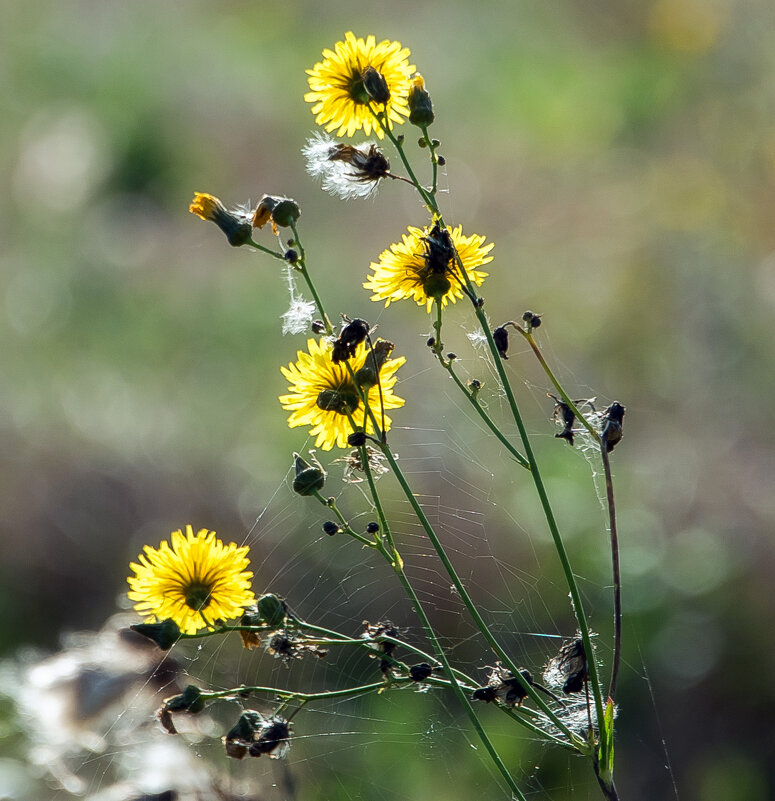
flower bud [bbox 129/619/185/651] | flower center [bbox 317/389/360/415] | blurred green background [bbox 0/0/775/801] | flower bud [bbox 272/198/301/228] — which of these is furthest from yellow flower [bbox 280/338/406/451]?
blurred green background [bbox 0/0/775/801]

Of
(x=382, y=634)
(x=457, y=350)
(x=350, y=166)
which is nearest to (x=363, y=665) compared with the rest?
(x=382, y=634)

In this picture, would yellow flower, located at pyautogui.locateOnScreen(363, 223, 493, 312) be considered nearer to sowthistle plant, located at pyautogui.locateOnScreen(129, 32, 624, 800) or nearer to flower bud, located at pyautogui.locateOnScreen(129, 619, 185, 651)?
sowthistle plant, located at pyautogui.locateOnScreen(129, 32, 624, 800)

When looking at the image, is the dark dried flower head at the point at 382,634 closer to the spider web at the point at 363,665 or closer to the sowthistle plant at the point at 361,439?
the sowthistle plant at the point at 361,439

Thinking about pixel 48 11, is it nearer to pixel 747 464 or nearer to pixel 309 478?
pixel 747 464

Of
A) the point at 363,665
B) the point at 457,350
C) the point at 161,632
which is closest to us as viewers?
the point at 161,632

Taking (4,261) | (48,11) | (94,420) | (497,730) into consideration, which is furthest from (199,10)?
(497,730)

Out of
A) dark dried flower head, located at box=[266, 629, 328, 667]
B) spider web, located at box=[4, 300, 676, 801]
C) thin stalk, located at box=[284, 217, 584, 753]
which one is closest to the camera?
thin stalk, located at box=[284, 217, 584, 753]

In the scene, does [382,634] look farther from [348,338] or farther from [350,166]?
[350,166]
